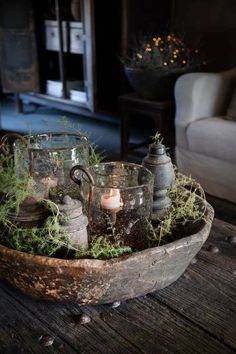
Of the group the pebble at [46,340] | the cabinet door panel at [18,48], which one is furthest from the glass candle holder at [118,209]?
the cabinet door panel at [18,48]

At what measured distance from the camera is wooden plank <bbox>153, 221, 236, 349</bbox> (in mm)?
761

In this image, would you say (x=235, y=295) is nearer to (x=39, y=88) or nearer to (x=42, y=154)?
(x=42, y=154)

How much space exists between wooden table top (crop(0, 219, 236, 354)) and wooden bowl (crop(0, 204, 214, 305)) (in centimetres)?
3

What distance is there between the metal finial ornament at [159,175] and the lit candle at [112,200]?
0.13 metres

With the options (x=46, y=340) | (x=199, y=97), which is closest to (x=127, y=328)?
(x=46, y=340)

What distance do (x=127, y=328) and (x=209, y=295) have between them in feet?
0.60

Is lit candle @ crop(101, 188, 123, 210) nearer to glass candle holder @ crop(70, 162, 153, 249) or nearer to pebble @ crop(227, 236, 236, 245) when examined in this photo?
glass candle holder @ crop(70, 162, 153, 249)

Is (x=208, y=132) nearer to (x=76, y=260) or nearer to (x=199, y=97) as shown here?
(x=199, y=97)

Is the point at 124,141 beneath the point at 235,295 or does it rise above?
beneath

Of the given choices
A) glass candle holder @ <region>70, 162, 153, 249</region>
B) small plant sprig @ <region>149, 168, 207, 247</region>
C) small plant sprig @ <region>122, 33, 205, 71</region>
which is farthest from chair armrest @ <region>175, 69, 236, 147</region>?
→ glass candle holder @ <region>70, 162, 153, 249</region>

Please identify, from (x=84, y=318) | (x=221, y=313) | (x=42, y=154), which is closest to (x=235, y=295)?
(x=221, y=313)

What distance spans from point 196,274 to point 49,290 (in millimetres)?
311

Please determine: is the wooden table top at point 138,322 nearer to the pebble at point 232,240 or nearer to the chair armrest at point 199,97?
the pebble at point 232,240

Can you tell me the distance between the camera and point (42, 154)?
3.26 ft
